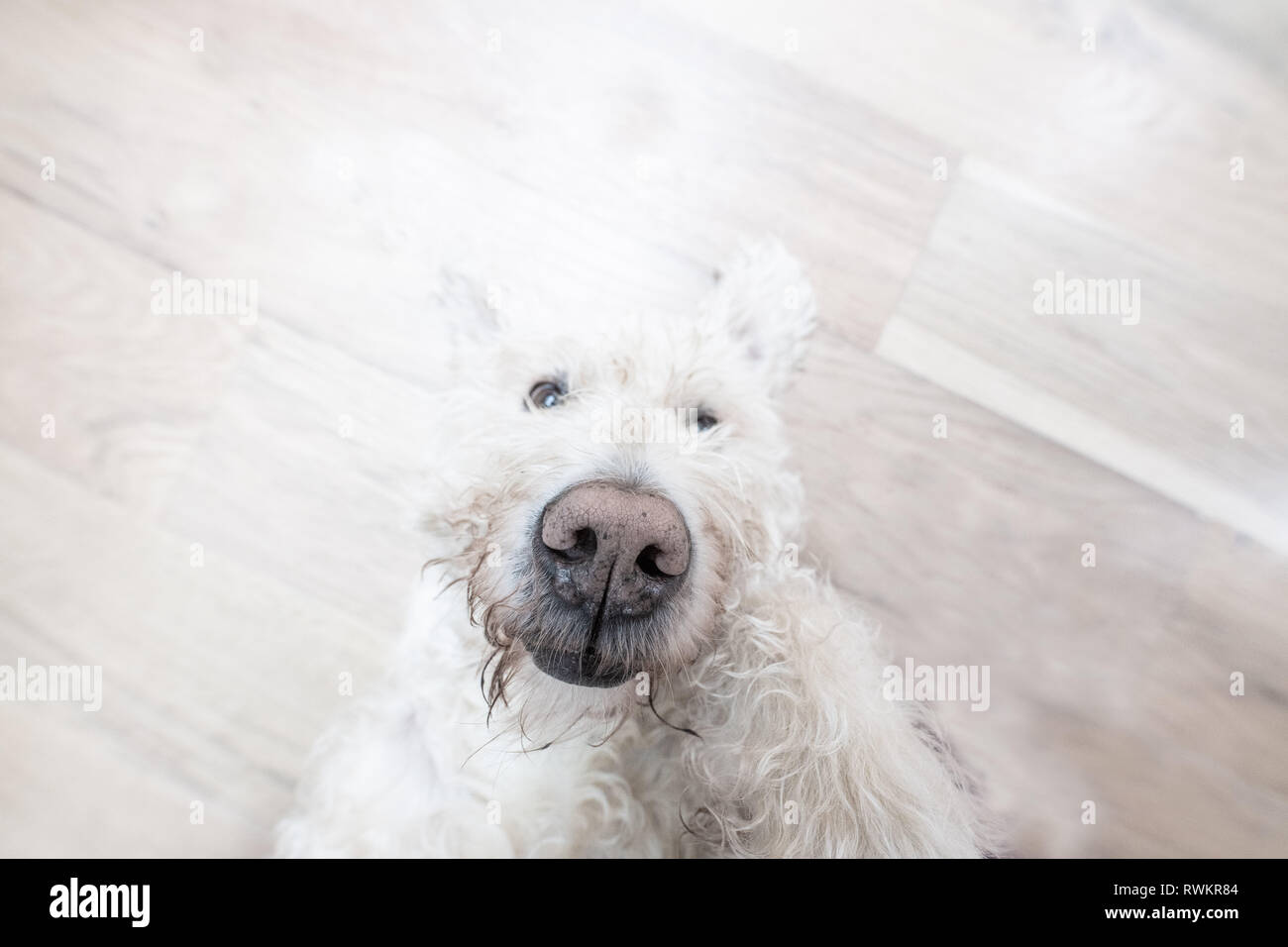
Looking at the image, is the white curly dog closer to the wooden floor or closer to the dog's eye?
the dog's eye

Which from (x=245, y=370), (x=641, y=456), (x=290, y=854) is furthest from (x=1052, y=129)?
(x=290, y=854)

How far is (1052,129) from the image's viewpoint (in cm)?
208

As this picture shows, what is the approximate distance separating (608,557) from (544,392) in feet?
2.04

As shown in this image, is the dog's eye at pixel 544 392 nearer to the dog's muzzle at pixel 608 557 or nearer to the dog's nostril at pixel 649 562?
the dog's muzzle at pixel 608 557

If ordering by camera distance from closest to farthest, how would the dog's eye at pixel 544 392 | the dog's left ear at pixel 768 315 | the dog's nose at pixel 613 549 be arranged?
the dog's nose at pixel 613 549 < the dog's eye at pixel 544 392 < the dog's left ear at pixel 768 315

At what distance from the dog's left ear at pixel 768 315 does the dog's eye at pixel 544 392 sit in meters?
0.40

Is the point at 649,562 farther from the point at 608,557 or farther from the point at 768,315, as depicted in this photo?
the point at 768,315

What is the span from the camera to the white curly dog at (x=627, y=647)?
1099 mm

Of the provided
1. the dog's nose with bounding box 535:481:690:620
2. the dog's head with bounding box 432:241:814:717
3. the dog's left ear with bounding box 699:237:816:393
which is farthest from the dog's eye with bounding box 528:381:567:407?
the dog's nose with bounding box 535:481:690:620

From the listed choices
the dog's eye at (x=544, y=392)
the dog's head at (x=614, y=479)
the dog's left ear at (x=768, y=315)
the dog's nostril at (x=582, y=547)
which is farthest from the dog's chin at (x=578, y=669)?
the dog's left ear at (x=768, y=315)
